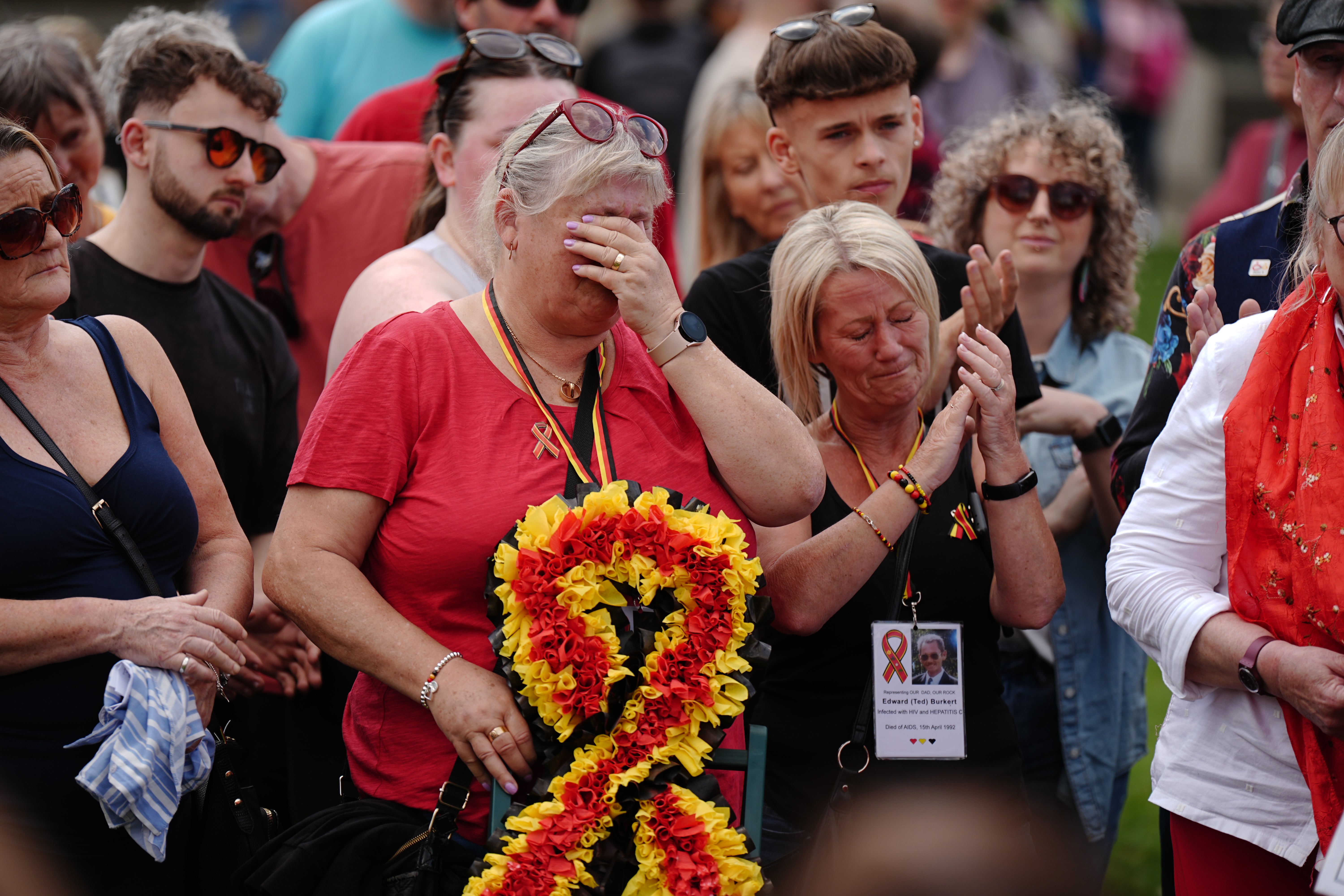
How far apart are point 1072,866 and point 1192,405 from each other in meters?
1.55

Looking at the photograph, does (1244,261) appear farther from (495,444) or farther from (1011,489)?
(495,444)

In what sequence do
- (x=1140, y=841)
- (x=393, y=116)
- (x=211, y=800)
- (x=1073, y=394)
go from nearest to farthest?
(x=211, y=800) < (x=1073, y=394) < (x=393, y=116) < (x=1140, y=841)

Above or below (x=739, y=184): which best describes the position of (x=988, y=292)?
below

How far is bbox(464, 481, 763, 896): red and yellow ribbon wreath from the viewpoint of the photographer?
7.29 feet

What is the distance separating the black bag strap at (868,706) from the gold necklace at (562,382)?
2.52 ft

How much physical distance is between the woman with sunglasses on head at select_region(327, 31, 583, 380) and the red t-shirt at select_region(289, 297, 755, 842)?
61 cm

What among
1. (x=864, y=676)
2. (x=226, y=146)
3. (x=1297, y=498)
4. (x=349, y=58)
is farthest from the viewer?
(x=349, y=58)

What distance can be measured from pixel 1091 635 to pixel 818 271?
4.50 ft

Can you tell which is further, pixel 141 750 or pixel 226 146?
pixel 226 146

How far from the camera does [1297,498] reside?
225 centimetres

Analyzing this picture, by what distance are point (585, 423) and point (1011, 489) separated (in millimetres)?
958

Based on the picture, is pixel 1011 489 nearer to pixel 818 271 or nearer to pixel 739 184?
pixel 818 271

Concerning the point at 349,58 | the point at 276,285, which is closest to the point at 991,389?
the point at 276,285

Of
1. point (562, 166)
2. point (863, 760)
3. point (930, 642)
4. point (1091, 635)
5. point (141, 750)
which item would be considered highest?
point (562, 166)
